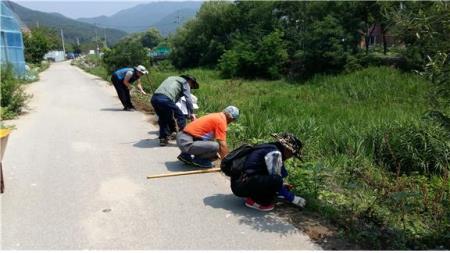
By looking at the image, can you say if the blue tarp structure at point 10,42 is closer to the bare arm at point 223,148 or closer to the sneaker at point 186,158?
the sneaker at point 186,158

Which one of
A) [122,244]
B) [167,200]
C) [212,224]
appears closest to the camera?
[122,244]

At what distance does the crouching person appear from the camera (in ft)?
17.3

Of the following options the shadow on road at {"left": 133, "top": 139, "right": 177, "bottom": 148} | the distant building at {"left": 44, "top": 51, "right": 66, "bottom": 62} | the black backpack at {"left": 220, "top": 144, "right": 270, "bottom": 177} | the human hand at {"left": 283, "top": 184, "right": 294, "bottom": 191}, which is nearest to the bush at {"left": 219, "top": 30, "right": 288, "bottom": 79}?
the shadow on road at {"left": 133, "top": 139, "right": 177, "bottom": 148}

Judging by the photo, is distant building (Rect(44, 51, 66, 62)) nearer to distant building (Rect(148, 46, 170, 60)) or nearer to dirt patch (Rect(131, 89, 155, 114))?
distant building (Rect(148, 46, 170, 60))

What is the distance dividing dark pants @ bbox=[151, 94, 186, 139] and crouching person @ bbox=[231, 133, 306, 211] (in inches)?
Result: 136

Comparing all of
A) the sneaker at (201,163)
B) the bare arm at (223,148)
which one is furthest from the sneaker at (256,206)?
the sneaker at (201,163)

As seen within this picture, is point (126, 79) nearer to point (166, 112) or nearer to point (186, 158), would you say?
point (166, 112)

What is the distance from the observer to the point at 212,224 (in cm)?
511

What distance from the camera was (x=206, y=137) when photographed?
7062mm

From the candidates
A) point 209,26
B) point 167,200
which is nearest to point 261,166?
point 167,200

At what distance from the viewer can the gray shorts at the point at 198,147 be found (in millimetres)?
6984

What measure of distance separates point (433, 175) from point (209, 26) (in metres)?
39.1

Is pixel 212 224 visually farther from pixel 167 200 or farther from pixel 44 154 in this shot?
pixel 44 154

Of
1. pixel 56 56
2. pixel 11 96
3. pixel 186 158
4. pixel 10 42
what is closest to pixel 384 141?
pixel 186 158
